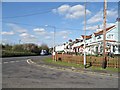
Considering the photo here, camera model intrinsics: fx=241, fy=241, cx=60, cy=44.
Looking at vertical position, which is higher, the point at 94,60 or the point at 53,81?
the point at 94,60

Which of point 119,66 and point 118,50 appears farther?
point 118,50

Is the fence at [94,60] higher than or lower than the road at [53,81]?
higher

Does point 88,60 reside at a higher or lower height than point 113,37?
lower

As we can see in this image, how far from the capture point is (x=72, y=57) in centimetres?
3509

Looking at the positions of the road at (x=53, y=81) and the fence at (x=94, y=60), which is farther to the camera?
the fence at (x=94, y=60)

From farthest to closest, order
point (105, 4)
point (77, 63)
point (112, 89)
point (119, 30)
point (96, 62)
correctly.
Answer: point (119, 30) → point (77, 63) → point (96, 62) → point (105, 4) → point (112, 89)

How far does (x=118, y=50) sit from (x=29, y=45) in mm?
44980

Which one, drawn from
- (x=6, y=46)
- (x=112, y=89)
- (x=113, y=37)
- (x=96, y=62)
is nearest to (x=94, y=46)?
(x=113, y=37)

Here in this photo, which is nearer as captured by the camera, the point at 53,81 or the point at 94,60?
the point at 53,81

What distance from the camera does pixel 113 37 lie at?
59.1 meters

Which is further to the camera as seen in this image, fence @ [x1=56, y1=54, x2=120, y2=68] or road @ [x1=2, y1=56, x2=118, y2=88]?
fence @ [x1=56, y1=54, x2=120, y2=68]

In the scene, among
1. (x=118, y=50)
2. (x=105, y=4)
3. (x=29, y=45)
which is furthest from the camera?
(x=29, y=45)

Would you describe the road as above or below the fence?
below

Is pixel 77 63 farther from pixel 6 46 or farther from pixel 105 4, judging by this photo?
pixel 6 46
